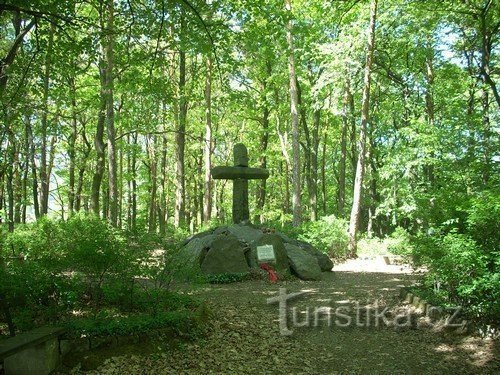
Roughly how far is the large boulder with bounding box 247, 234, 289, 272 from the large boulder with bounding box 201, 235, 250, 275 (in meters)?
0.25

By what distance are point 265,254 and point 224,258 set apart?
1.09 meters

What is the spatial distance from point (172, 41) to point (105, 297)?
183 inches

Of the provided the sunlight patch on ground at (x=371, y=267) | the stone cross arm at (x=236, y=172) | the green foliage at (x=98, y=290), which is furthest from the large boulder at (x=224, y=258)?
the green foliage at (x=98, y=290)

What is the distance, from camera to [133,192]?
27.5m

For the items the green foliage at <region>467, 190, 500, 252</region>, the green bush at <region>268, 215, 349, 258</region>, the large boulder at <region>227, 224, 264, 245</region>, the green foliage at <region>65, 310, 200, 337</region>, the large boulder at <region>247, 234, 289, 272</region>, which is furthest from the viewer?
the green bush at <region>268, 215, 349, 258</region>

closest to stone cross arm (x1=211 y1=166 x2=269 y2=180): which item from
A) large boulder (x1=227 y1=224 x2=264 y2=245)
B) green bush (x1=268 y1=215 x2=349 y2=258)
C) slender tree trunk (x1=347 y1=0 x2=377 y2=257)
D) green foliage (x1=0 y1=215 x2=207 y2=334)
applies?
large boulder (x1=227 y1=224 x2=264 y2=245)

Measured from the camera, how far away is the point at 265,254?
10.6 metres

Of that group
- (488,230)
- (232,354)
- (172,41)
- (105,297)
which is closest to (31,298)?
(105,297)

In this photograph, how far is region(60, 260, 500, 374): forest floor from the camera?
4.75m

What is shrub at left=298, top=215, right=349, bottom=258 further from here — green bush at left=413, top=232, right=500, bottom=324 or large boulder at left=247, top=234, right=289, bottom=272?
green bush at left=413, top=232, right=500, bottom=324

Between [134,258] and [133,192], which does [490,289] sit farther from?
[133,192]

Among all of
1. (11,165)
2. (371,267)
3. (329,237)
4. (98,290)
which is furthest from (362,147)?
(98,290)

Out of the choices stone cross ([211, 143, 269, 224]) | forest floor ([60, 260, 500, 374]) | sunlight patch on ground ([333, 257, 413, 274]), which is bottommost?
sunlight patch on ground ([333, 257, 413, 274])

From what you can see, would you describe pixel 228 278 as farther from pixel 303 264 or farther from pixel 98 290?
pixel 98 290
